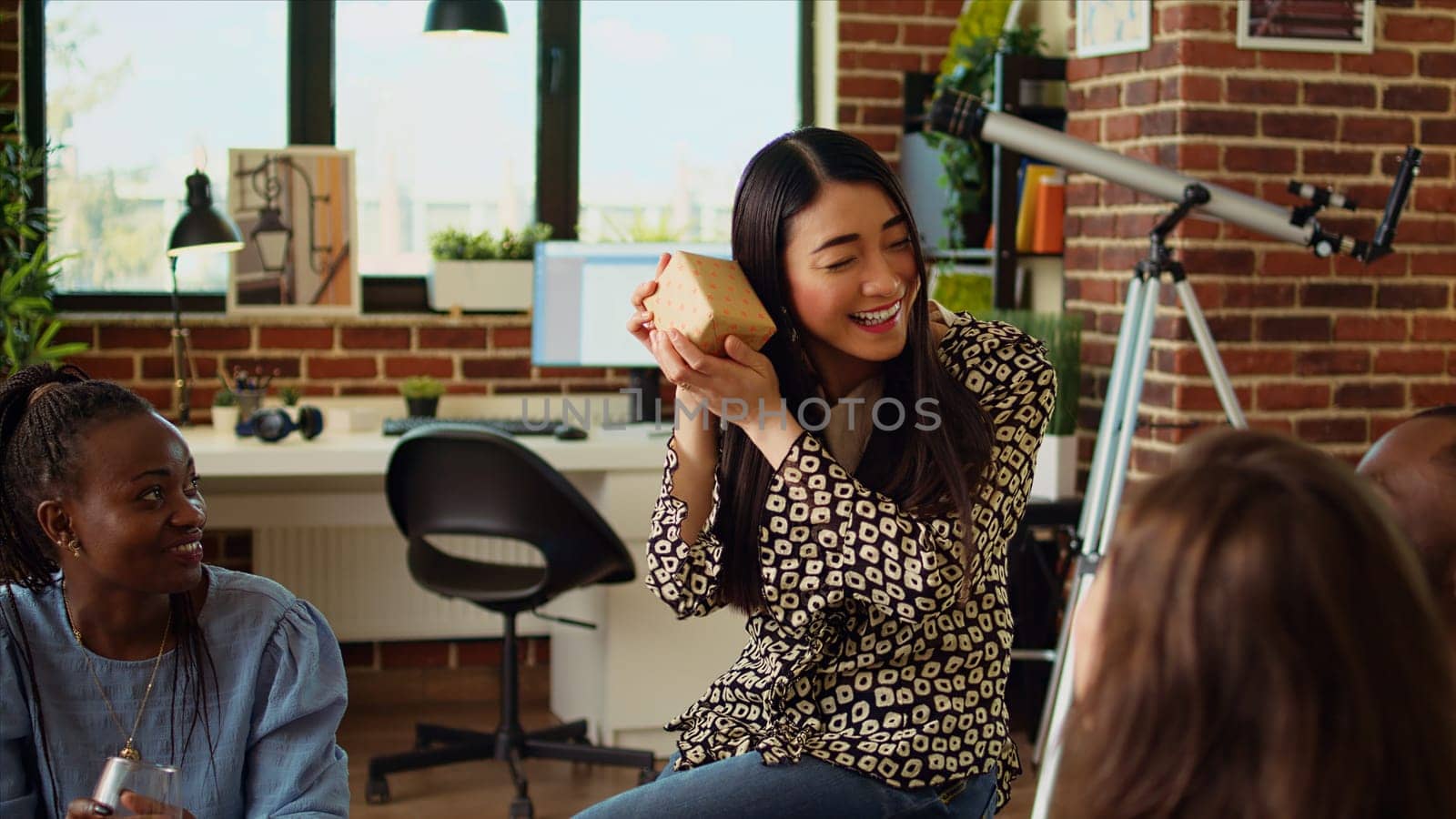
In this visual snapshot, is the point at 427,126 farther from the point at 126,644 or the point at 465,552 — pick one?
the point at 126,644

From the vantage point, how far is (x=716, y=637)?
3.71 meters

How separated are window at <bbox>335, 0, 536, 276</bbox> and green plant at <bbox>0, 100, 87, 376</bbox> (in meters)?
0.81

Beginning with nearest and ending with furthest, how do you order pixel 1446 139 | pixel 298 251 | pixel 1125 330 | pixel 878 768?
1. pixel 878 768
2. pixel 1125 330
3. pixel 1446 139
4. pixel 298 251

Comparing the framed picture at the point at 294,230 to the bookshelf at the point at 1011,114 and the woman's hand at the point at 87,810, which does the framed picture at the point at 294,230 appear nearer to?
the bookshelf at the point at 1011,114

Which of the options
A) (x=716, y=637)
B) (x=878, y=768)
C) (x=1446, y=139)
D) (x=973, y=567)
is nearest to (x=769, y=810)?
(x=878, y=768)

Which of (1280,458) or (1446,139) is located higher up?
(1446,139)

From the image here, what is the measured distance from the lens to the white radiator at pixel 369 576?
4.10 meters

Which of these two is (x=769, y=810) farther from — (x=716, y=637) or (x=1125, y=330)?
(x=716, y=637)

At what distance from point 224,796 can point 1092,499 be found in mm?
2079

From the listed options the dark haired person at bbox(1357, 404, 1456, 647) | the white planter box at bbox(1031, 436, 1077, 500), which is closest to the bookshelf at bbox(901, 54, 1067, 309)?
the white planter box at bbox(1031, 436, 1077, 500)

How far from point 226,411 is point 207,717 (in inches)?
91.1

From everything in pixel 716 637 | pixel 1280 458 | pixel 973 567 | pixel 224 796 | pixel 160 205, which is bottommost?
pixel 716 637

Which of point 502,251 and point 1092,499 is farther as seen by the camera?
point 502,251

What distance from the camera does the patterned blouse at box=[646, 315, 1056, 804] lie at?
58.2 inches
